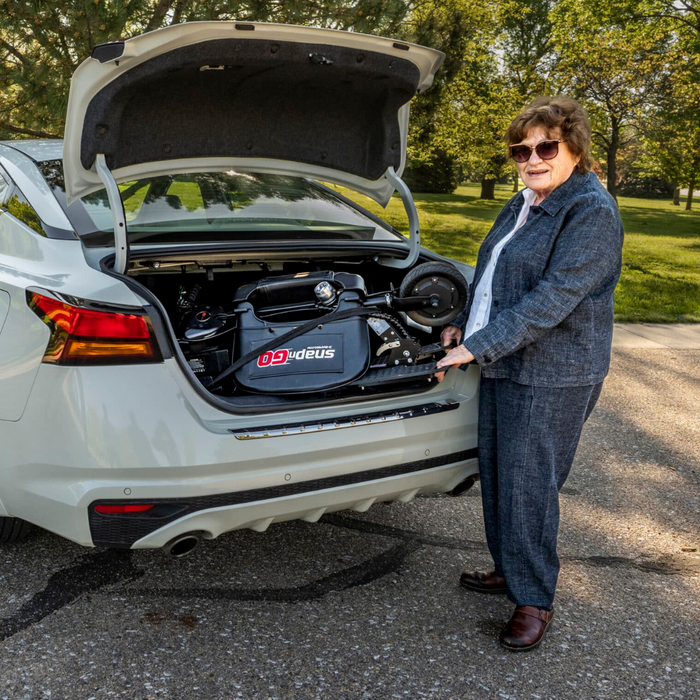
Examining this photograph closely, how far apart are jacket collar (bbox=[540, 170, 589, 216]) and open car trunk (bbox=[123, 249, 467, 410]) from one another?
436 millimetres

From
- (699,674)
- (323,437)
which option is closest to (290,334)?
(323,437)

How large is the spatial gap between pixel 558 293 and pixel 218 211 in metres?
1.58

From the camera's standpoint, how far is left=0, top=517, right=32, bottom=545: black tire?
2846 mm

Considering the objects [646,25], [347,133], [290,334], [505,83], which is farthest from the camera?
[505,83]


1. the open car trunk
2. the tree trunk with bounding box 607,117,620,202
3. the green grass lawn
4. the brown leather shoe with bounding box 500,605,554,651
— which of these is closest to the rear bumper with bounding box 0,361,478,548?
the open car trunk

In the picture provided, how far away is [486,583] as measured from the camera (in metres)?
2.88

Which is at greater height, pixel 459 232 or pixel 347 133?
pixel 347 133

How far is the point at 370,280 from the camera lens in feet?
11.3

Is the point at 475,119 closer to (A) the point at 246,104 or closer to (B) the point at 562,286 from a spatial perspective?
(A) the point at 246,104

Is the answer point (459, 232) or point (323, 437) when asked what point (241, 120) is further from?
point (459, 232)

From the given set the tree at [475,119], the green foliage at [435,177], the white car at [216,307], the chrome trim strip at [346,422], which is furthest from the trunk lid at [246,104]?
the green foliage at [435,177]

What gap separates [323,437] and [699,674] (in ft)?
4.48

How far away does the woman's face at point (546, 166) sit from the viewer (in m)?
2.49

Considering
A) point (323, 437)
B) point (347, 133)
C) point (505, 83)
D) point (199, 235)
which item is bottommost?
point (323, 437)
